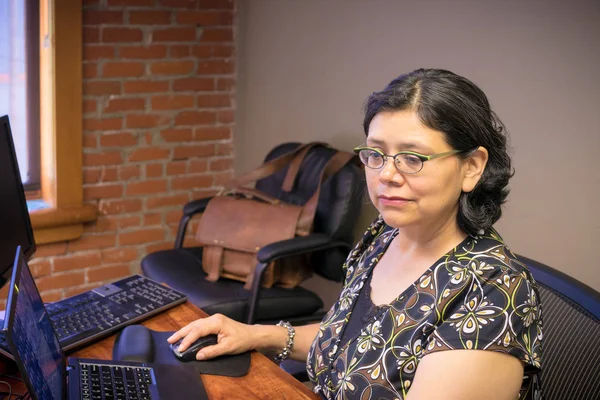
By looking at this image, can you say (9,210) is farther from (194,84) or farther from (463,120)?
(194,84)

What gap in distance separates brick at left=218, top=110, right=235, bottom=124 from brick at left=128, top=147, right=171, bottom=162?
0.34 metres

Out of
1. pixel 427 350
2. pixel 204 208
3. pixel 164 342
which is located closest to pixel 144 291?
pixel 164 342

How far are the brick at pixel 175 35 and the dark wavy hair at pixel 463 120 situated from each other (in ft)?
7.50

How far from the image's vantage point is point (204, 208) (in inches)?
123

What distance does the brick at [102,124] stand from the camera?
3.47m

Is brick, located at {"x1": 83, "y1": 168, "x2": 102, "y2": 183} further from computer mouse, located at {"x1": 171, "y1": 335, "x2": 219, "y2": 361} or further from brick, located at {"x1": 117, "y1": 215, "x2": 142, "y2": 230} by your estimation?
computer mouse, located at {"x1": 171, "y1": 335, "x2": 219, "y2": 361}

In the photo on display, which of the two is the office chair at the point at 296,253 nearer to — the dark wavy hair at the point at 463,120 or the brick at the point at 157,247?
the brick at the point at 157,247

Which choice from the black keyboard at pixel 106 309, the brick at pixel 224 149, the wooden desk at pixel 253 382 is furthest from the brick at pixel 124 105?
the wooden desk at pixel 253 382

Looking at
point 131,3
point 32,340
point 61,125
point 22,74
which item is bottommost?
point 32,340

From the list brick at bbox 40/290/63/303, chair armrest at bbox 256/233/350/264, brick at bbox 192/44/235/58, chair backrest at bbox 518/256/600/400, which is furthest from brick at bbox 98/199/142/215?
chair backrest at bbox 518/256/600/400

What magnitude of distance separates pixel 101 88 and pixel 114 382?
2.27m

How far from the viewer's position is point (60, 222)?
3420 mm

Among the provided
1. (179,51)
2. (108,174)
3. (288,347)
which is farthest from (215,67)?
(288,347)

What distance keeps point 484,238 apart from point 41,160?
253cm
